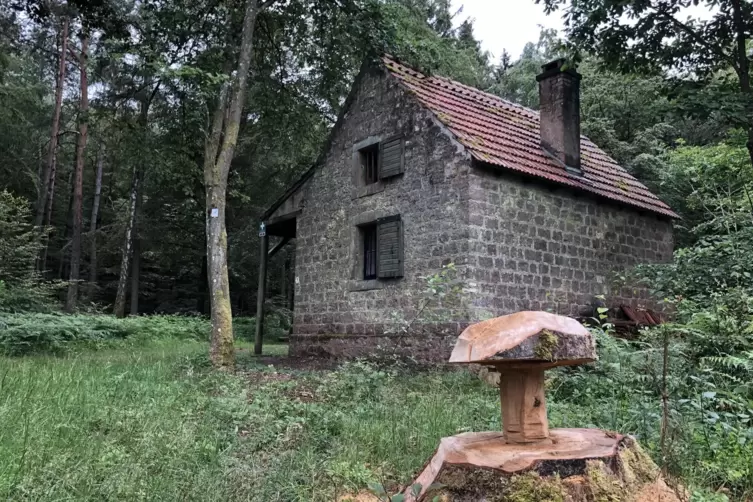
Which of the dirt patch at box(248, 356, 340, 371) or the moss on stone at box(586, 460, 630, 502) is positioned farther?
the dirt patch at box(248, 356, 340, 371)

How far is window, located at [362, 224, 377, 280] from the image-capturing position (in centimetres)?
1150

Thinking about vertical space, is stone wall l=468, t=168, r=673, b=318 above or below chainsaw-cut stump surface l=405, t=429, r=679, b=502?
above

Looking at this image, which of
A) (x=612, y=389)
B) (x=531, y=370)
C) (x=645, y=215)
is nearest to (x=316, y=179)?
(x=645, y=215)

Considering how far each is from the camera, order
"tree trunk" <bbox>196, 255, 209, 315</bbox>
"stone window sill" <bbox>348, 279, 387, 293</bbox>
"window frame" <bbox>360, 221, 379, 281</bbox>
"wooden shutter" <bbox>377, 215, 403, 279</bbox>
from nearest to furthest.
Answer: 1. "wooden shutter" <bbox>377, 215, 403, 279</bbox>
2. "stone window sill" <bbox>348, 279, 387, 293</bbox>
3. "window frame" <bbox>360, 221, 379, 281</bbox>
4. "tree trunk" <bbox>196, 255, 209, 315</bbox>

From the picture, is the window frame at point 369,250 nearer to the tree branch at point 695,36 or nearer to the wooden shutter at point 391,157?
the wooden shutter at point 391,157

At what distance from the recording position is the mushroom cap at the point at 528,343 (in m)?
2.61

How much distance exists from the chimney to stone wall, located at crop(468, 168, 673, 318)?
1.02 metres

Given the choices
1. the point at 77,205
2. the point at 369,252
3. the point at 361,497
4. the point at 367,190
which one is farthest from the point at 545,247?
the point at 77,205

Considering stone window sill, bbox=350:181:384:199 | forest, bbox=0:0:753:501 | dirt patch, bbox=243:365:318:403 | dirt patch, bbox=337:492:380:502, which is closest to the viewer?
dirt patch, bbox=337:492:380:502

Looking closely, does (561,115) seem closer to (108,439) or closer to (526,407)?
(526,407)

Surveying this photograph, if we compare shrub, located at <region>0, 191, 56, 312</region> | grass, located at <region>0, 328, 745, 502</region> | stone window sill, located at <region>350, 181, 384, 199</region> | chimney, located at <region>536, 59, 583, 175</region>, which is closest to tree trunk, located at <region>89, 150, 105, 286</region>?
shrub, located at <region>0, 191, 56, 312</region>

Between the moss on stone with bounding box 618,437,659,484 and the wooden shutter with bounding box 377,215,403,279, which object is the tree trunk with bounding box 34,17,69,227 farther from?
the moss on stone with bounding box 618,437,659,484

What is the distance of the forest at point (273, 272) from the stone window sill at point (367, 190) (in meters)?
2.74

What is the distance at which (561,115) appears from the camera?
11.7m
